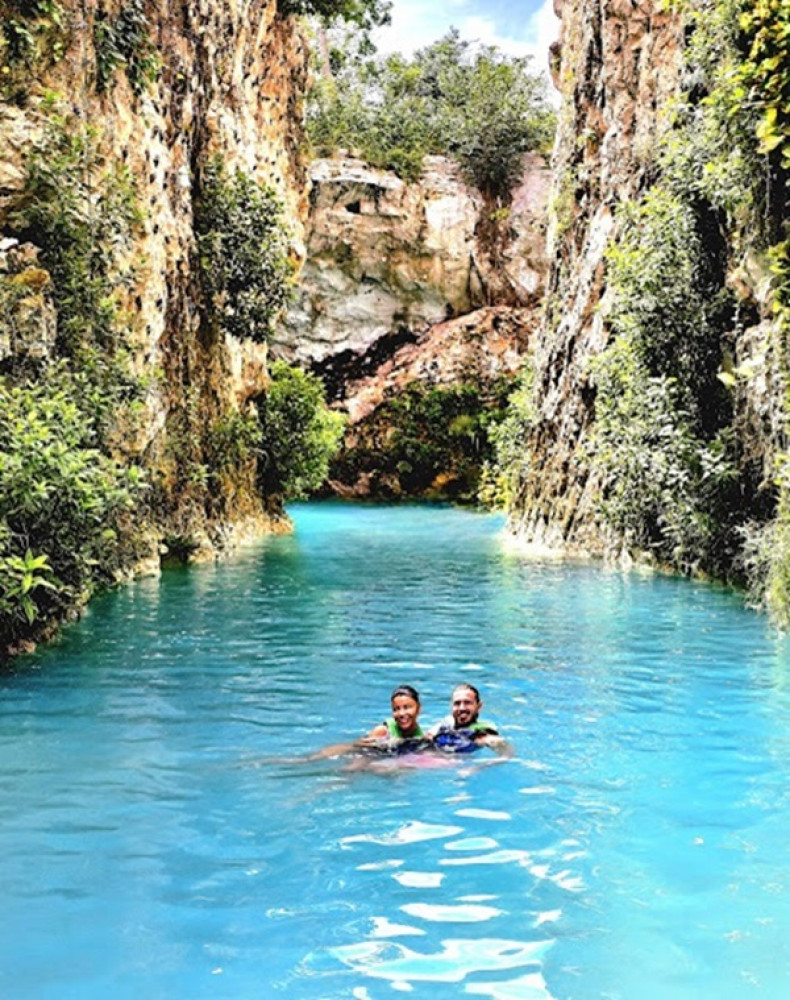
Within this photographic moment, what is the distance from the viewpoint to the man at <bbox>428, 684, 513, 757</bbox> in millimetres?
6742

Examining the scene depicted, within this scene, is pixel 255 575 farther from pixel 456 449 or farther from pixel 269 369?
pixel 456 449

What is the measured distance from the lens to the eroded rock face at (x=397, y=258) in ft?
142

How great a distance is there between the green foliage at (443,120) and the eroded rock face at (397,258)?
2.75 feet

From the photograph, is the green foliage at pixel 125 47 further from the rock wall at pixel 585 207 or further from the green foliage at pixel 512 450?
the green foliage at pixel 512 450

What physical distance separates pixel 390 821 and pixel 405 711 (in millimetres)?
1388

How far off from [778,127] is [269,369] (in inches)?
782

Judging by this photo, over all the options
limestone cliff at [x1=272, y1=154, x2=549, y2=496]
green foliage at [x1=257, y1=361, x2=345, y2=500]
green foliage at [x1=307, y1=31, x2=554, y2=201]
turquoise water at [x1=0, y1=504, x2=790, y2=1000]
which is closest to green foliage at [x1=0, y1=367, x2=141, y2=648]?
turquoise water at [x1=0, y1=504, x2=790, y2=1000]

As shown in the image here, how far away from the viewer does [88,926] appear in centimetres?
419

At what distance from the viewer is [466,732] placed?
6789 mm

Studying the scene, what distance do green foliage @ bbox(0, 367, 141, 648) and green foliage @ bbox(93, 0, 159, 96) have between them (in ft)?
21.2

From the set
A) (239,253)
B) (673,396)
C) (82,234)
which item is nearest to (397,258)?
(239,253)

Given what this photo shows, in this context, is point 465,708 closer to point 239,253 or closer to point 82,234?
point 82,234

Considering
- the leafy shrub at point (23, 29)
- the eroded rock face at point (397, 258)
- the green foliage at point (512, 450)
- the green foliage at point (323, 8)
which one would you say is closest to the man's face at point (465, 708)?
the leafy shrub at point (23, 29)

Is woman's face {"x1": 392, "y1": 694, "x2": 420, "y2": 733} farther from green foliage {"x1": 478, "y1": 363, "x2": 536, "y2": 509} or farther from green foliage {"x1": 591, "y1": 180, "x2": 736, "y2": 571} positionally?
green foliage {"x1": 478, "y1": 363, "x2": 536, "y2": 509}
